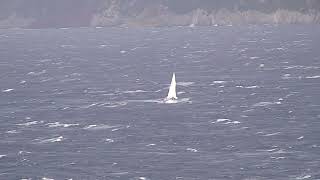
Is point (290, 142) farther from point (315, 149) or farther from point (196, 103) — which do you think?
point (196, 103)

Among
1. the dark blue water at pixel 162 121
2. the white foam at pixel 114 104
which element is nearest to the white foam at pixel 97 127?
the dark blue water at pixel 162 121

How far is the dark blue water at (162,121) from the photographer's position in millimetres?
68688

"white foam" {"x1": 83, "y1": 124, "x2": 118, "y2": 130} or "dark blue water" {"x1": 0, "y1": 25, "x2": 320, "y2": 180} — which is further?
"white foam" {"x1": 83, "y1": 124, "x2": 118, "y2": 130}

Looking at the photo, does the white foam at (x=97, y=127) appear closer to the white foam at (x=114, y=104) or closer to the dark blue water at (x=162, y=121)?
the dark blue water at (x=162, y=121)

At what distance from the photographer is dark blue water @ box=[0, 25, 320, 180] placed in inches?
2704

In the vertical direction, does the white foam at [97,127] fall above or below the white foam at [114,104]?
below

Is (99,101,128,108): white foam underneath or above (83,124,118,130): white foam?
above

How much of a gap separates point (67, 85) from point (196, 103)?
3181 centimetres

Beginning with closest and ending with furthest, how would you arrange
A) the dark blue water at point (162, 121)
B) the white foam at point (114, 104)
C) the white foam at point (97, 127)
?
the dark blue water at point (162, 121) < the white foam at point (97, 127) < the white foam at point (114, 104)

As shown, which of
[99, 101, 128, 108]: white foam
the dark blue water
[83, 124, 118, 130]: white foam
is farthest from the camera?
[99, 101, 128, 108]: white foam

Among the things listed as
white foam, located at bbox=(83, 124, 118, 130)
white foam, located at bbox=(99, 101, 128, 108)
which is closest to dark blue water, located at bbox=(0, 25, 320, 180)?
white foam, located at bbox=(83, 124, 118, 130)

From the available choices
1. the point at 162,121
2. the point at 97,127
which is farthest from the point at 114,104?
the point at 97,127

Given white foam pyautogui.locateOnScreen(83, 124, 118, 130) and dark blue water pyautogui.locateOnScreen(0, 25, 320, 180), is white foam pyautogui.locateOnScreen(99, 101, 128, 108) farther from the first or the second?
white foam pyautogui.locateOnScreen(83, 124, 118, 130)

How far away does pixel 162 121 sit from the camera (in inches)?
3671
